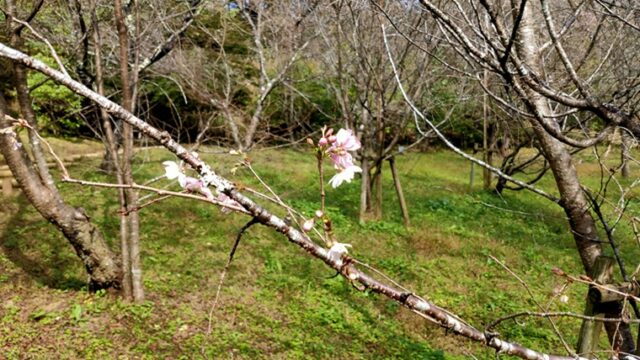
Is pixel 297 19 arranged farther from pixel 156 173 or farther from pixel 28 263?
pixel 28 263

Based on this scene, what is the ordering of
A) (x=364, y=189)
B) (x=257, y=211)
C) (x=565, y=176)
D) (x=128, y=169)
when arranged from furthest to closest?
(x=364, y=189) → (x=128, y=169) → (x=565, y=176) → (x=257, y=211)

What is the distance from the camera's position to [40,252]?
5.12 metres

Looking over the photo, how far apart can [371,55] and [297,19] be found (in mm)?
1432

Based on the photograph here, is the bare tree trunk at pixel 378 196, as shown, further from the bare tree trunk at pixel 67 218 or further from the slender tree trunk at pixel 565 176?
the slender tree trunk at pixel 565 176

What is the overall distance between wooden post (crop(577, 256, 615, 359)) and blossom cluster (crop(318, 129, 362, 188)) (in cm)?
172

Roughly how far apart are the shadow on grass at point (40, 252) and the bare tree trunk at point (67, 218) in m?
0.52

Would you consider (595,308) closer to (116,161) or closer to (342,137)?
(342,137)

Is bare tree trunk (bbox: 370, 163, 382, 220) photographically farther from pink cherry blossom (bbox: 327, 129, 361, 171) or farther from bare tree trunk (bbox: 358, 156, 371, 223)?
pink cherry blossom (bbox: 327, 129, 361, 171)

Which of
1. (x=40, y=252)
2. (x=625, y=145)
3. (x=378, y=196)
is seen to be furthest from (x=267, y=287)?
(x=625, y=145)

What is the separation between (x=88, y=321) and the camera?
12.7 ft

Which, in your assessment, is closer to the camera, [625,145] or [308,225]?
[308,225]

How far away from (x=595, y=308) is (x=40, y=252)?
5.26 m

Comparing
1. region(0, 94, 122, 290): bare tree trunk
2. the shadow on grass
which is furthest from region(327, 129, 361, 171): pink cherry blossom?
the shadow on grass

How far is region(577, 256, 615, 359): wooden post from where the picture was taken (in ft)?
7.94
